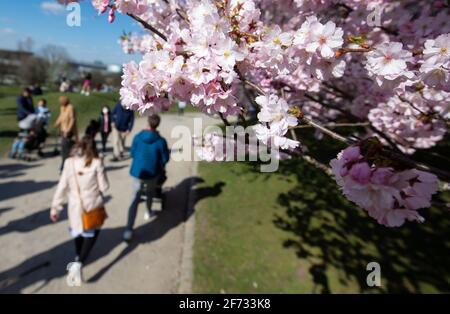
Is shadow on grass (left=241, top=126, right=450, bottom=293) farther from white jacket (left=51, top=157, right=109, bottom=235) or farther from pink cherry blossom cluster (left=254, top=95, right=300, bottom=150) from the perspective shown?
pink cherry blossom cluster (left=254, top=95, right=300, bottom=150)

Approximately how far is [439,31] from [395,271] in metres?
3.78

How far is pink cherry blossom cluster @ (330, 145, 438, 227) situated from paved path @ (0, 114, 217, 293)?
12.3ft

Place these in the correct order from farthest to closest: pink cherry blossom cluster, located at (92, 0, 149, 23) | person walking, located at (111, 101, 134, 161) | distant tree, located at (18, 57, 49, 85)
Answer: distant tree, located at (18, 57, 49, 85) < person walking, located at (111, 101, 134, 161) < pink cherry blossom cluster, located at (92, 0, 149, 23)

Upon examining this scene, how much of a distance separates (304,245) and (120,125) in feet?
20.7

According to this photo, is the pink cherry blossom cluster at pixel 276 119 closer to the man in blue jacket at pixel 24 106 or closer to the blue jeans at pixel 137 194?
the blue jeans at pixel 137 194

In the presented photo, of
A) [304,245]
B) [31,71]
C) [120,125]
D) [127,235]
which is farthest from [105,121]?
[31,71]

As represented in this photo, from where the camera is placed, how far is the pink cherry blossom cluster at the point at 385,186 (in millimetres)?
1263

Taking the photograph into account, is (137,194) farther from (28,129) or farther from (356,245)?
(28,129)

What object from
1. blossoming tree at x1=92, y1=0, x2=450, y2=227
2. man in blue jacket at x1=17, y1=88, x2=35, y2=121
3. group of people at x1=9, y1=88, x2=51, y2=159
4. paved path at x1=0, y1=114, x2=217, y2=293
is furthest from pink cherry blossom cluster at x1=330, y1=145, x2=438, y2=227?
man in blue jacket at x1=17, y1=88, x2=35, y2=121

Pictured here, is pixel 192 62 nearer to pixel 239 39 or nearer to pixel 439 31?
pixel 239 39

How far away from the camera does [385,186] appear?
1.26m

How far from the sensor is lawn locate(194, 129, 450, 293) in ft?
15.8

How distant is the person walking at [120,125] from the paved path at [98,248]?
8.26 feet
